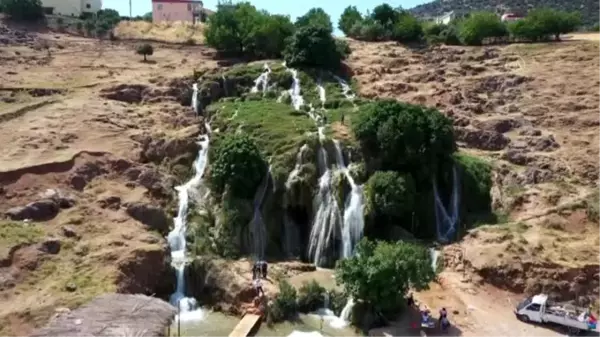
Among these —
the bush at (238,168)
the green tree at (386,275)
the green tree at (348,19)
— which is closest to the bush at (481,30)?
the green tree at (348,19)

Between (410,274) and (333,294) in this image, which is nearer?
(410,274)

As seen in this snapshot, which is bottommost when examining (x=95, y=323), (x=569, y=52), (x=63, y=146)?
(x=95, y=323)

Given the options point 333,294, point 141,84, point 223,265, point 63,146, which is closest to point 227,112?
point 141,84

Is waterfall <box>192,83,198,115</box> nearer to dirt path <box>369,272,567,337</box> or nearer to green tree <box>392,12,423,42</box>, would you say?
green tree <box>392,12,423,42</box>

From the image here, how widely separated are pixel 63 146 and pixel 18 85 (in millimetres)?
11611

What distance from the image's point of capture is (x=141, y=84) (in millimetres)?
44969

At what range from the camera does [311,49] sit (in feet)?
161

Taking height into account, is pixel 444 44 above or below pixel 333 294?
above

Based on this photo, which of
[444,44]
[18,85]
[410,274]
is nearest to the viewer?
[410,274]

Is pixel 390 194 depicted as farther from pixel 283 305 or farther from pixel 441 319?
pixel 283 305

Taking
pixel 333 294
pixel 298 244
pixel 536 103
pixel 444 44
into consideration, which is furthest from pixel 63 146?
pixel 444 44

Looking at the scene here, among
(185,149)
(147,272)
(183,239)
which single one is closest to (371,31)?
(185,149)

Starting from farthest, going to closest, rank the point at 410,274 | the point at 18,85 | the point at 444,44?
the point at 444,44 < the point at 18,85 < the point at 410,274

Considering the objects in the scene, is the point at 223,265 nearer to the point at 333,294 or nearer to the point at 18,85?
the point at 333,294
